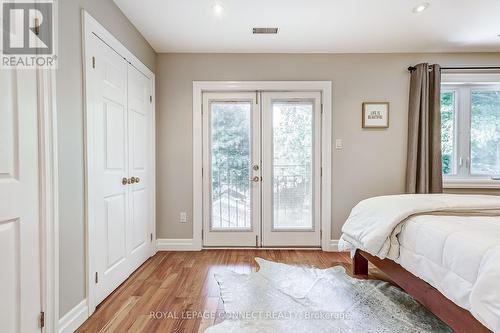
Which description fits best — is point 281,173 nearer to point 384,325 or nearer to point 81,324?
point 384,325

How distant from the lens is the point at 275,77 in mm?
3180

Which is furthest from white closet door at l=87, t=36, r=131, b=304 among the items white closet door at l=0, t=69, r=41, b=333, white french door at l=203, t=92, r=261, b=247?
white french door at l=203, t=92, r=261, b=247

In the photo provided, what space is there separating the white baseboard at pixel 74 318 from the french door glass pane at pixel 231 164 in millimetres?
1632

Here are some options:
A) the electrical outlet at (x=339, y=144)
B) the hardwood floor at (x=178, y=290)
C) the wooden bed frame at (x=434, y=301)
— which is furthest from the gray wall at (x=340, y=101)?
the wooden bed frame at (x=434, y=301)

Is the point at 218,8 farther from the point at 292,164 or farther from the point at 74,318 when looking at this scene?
the point at 74,318

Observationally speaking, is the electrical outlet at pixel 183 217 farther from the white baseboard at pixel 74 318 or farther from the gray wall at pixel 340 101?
the white baseboard at pixel 74 318

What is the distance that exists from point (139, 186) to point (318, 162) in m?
2.04

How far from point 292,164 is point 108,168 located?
1.99 metres

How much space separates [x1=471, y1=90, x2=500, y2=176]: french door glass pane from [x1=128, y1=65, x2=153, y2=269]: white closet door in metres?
3.86

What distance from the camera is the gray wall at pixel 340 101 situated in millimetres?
3172

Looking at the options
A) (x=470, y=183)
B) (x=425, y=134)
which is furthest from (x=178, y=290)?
(x=470, y=183)

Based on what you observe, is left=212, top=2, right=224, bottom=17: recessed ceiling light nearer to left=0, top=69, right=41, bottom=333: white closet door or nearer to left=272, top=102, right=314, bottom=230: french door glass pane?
left=272, top=102, right=314, bottom=230: french door glass pane

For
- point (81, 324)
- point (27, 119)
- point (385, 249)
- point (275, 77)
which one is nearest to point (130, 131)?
point (27, 119)

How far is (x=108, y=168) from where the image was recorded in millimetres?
→ 2109
